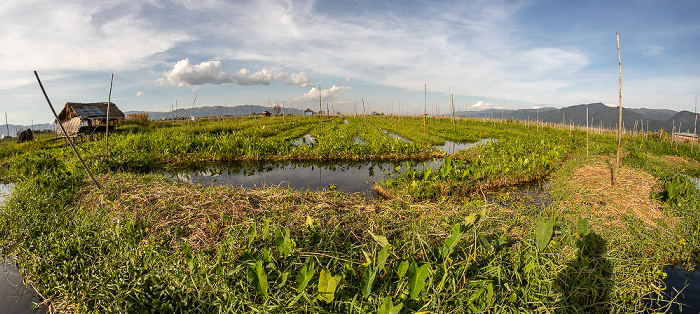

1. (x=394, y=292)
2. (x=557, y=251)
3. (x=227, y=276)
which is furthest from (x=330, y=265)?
(x=557, y=251)

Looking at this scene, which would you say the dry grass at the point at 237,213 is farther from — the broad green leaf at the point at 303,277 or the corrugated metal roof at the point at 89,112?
the corrugated metal roof at the point at 89,112

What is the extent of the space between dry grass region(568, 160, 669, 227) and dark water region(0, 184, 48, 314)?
768 centimetres

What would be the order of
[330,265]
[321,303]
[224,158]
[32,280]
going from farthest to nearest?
→ [224,158]
[32,280]
[330,265]
[321,303]

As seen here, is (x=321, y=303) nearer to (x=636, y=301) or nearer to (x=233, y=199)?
(x=233, y=199)

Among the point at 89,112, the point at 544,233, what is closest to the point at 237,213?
the point at 544,233

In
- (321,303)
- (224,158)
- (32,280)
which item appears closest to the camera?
(321,303)

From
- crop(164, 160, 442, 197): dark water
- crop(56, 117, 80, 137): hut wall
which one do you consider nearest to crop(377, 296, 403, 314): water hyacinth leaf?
crop(164, 160, 442, 197): dark water

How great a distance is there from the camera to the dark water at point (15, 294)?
3.15 meters

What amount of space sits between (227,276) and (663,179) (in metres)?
8.00

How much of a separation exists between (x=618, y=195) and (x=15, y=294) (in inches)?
362

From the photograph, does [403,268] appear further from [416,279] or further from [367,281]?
[367,281]

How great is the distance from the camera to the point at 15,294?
337 cm

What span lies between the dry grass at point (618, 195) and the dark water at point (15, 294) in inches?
302

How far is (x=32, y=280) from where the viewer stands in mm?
3498
